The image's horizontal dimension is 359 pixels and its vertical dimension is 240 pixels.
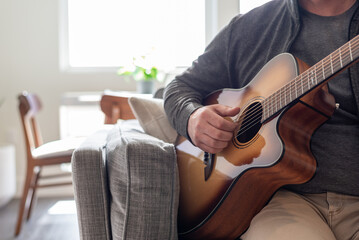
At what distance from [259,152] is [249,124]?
11 cm

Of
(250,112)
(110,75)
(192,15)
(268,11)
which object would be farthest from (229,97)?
(192,15)

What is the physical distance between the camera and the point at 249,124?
89 centimetres

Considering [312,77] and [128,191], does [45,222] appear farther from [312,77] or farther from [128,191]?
[312,77]

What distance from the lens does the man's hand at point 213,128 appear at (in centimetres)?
90

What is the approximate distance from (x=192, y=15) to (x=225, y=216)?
8.57 feet

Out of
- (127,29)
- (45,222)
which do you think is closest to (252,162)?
(45,222)

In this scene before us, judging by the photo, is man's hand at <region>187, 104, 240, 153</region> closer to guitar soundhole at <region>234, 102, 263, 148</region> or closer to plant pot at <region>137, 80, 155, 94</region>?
guitar soundhole at <region>234, 102, 263, 148</region>

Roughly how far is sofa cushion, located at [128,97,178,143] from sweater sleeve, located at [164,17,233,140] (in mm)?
56

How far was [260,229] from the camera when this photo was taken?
816mm

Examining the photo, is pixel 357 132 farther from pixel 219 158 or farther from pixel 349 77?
pixel 219 158

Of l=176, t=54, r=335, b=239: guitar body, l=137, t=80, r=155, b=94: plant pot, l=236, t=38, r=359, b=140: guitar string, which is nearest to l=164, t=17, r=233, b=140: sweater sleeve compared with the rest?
l=176, t=54, r=335, b=239: guitar body

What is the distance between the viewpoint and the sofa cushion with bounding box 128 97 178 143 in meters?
1.13

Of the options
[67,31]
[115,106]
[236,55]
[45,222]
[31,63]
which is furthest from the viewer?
[67,31]

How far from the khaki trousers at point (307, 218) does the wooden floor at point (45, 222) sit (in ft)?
5.09
